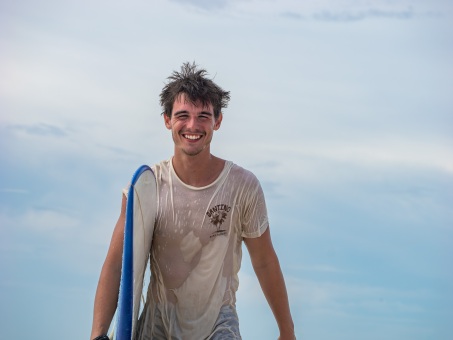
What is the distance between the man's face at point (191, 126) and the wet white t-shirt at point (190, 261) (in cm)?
24

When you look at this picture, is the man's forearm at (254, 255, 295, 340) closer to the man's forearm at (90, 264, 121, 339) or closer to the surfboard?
the surfboard

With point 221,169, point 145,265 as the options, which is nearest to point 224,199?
point 221,169

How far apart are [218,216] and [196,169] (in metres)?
0.33

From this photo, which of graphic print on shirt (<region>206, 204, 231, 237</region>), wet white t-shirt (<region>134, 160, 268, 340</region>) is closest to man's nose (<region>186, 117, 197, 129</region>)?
wet white t-shirt (<region>134, 160, 268, 340</region>)

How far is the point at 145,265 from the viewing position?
6828mm

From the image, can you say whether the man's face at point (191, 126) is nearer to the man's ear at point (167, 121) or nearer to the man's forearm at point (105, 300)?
the man's ear at point (167, 121)

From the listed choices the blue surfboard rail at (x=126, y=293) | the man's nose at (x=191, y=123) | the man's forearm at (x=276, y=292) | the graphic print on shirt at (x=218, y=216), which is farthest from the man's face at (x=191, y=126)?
the man's forearm at (x=276, y=292)

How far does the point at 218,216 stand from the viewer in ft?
22.6

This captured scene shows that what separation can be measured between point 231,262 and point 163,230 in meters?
0.49

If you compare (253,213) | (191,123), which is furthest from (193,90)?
(253,213)

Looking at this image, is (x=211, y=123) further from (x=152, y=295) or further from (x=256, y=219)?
(x=152, y=295)

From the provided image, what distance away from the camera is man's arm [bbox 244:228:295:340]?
7.10 metres

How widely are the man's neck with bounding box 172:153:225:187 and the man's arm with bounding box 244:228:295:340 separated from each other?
495 mm

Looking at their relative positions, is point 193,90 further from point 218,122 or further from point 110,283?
point 110,283
